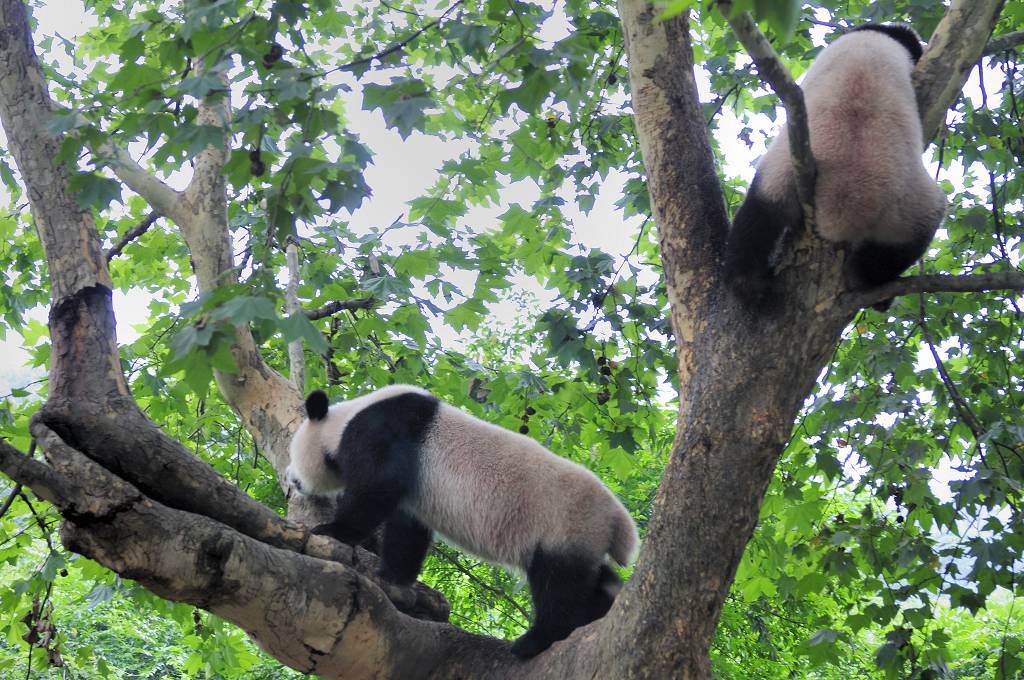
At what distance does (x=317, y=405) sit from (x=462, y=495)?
3.31 ft

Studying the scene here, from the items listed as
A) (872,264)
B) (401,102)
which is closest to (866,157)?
(872,264)

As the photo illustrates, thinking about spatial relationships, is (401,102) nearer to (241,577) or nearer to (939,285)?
(241,577)

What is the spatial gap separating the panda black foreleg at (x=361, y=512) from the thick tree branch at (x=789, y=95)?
9.01 feet

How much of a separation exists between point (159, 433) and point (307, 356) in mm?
3888

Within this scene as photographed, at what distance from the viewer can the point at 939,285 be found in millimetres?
2938

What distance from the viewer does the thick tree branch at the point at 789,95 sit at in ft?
7.64

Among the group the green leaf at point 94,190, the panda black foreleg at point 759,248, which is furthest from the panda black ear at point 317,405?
the panda black foreleg at point 759,248

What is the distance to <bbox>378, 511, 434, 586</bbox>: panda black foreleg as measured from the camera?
14.8 ft

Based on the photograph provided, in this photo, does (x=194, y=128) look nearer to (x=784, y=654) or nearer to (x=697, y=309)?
(x=697, y=309)

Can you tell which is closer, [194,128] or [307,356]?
[194,128]

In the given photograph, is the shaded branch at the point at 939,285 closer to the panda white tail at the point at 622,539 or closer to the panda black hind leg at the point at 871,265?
the panda black hind leg at the point at 871,265

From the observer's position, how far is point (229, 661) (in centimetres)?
602

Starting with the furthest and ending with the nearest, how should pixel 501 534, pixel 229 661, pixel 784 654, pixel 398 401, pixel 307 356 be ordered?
pixel 784 654 < pixel 307 356 < pixel 229 661 < pixel 398 401 < pixel 501 534

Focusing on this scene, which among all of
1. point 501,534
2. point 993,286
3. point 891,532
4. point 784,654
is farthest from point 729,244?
point 784,654
